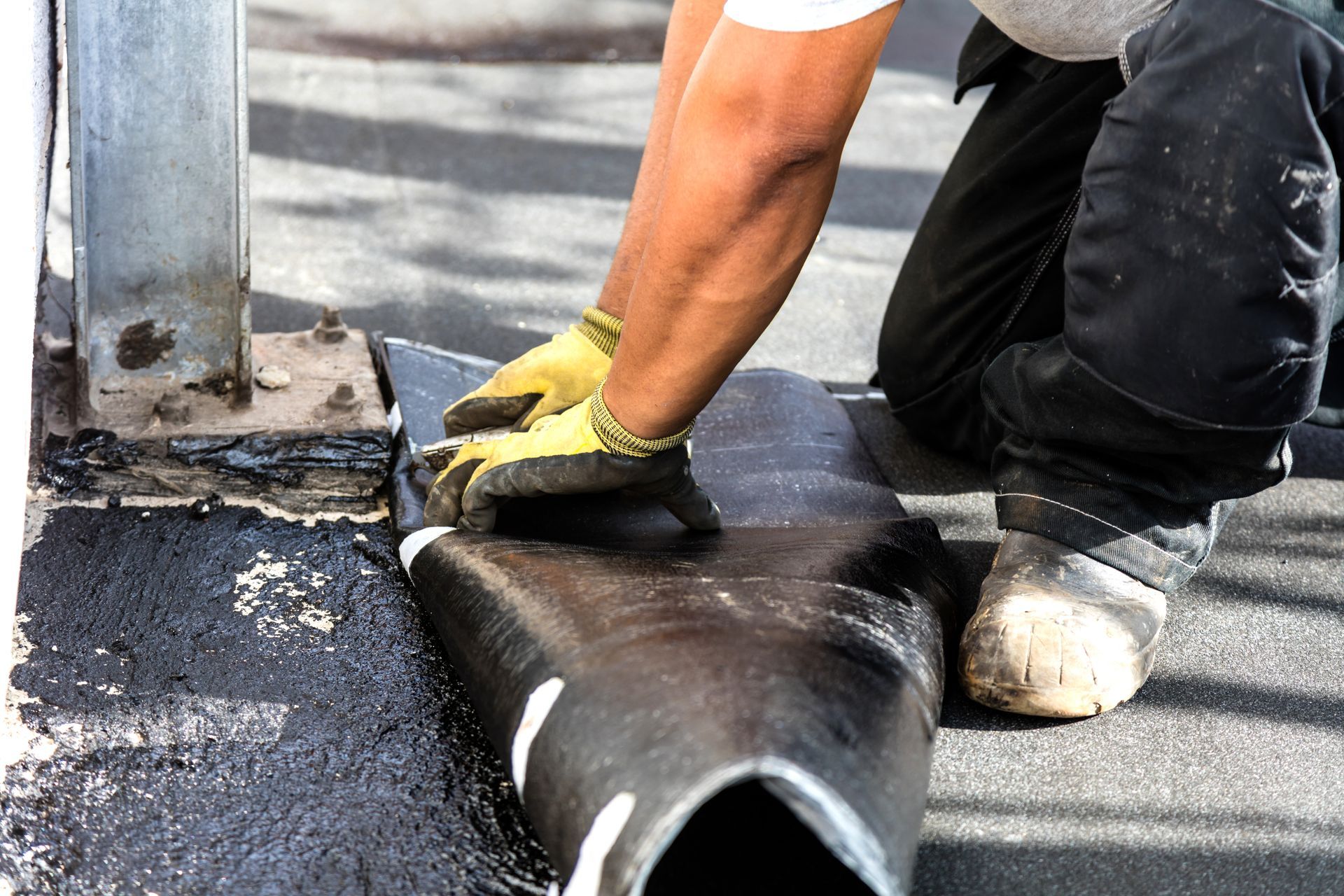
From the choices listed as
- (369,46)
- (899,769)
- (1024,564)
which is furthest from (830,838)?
(369,46)

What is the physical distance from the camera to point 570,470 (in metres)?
1.54

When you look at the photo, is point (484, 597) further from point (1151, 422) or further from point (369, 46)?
point (369, 46)

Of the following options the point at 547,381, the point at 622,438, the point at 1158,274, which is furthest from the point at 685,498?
the point at 1158,274

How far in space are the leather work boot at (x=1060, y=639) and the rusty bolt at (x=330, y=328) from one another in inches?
47.8

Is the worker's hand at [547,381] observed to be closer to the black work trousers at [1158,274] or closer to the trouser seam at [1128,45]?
the black work trousers at [1158,274]

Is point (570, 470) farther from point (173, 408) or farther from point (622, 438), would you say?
point (173, 408)

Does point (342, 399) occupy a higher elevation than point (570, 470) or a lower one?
lower

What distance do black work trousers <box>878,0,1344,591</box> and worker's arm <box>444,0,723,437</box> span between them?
1.95 ft

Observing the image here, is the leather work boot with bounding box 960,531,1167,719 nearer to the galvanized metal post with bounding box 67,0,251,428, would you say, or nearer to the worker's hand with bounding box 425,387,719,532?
the worker's hand with bounding box 425,387,719,532

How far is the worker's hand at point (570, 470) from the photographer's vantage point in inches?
59.9

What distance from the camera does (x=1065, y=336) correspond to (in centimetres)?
156

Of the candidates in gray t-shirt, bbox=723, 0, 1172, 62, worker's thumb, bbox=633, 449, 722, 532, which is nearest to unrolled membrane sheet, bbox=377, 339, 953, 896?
worker's thumb, bbox=633, 449, 722, 532

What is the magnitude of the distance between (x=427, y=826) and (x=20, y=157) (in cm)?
82

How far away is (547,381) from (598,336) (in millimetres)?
107
